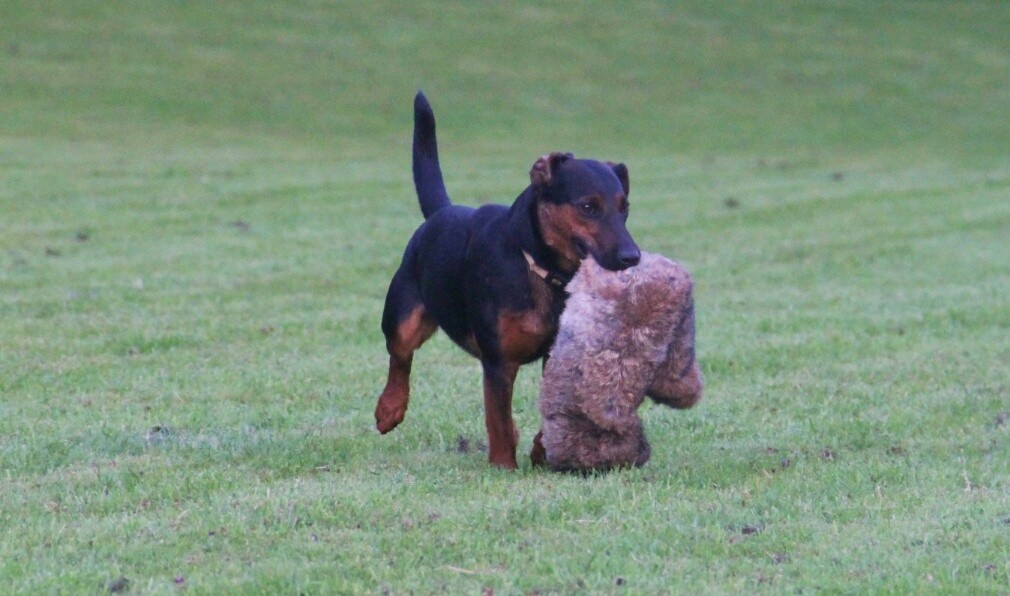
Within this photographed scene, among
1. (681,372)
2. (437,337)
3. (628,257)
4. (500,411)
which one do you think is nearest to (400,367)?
(500,411)

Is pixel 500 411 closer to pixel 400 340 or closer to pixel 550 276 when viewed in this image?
pixel 550 276

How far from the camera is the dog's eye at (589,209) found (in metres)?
6.55

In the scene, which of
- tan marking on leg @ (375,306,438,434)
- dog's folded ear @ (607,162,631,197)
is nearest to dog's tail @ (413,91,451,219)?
tan marking on leg @ (375,306,438,434)

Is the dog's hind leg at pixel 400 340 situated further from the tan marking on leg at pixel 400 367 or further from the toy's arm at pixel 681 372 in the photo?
the toy's arm at pixel 681 372

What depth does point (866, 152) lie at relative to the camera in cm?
2731

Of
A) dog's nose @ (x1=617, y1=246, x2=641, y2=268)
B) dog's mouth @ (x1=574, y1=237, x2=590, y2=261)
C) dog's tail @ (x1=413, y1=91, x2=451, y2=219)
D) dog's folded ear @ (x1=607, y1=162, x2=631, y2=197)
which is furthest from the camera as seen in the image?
dog's tail @ (x1=413, y1=91, x2=451, y2=219)

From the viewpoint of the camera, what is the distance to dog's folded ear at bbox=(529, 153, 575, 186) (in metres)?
6.57

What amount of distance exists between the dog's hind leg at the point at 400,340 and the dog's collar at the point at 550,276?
1.11 meters

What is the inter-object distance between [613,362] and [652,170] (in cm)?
1690

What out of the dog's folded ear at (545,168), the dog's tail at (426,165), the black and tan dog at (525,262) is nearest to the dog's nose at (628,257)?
the black and tan dog at (525,262)

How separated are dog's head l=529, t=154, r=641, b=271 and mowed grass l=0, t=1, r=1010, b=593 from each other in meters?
0.97

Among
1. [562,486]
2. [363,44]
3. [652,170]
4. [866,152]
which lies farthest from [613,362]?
[363,44]

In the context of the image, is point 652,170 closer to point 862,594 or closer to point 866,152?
point 866,152

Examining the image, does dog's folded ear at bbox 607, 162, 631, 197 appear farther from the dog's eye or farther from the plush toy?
the plush toy
